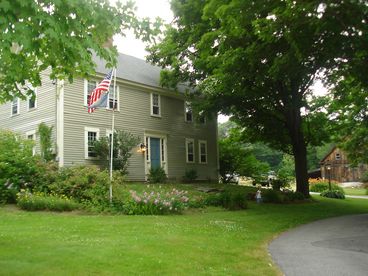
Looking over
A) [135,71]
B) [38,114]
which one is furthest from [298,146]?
[38,114]

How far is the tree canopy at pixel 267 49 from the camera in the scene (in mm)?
13938

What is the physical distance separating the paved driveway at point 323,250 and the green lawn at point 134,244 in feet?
1.32

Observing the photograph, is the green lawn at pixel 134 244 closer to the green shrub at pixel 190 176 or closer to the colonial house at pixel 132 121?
the colonial house at pixel 132 121

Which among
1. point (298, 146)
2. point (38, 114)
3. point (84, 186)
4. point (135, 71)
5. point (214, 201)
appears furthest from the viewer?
point (135, 71)

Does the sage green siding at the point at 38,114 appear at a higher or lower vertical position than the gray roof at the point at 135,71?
lower

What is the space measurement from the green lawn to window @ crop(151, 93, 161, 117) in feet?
45.3

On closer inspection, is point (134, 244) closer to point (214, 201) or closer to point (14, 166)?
point (214, 201)

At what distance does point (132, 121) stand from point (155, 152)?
281 cm

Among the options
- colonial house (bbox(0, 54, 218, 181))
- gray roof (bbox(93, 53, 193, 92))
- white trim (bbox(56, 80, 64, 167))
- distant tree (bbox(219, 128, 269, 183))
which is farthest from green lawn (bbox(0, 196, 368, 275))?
distant tree (bbox(219, 128, 269, 183))

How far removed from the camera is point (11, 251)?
8430 millimetres

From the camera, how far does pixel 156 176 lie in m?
25.9

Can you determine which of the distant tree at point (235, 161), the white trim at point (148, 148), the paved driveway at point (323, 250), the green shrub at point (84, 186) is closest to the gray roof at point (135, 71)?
the white trim at point (148, 148)

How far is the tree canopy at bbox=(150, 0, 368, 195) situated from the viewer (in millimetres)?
13938

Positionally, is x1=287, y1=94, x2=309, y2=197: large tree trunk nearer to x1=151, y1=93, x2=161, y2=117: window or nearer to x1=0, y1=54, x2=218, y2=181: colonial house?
x1=0, y1=54, x2=218, y2=181: colonial house
